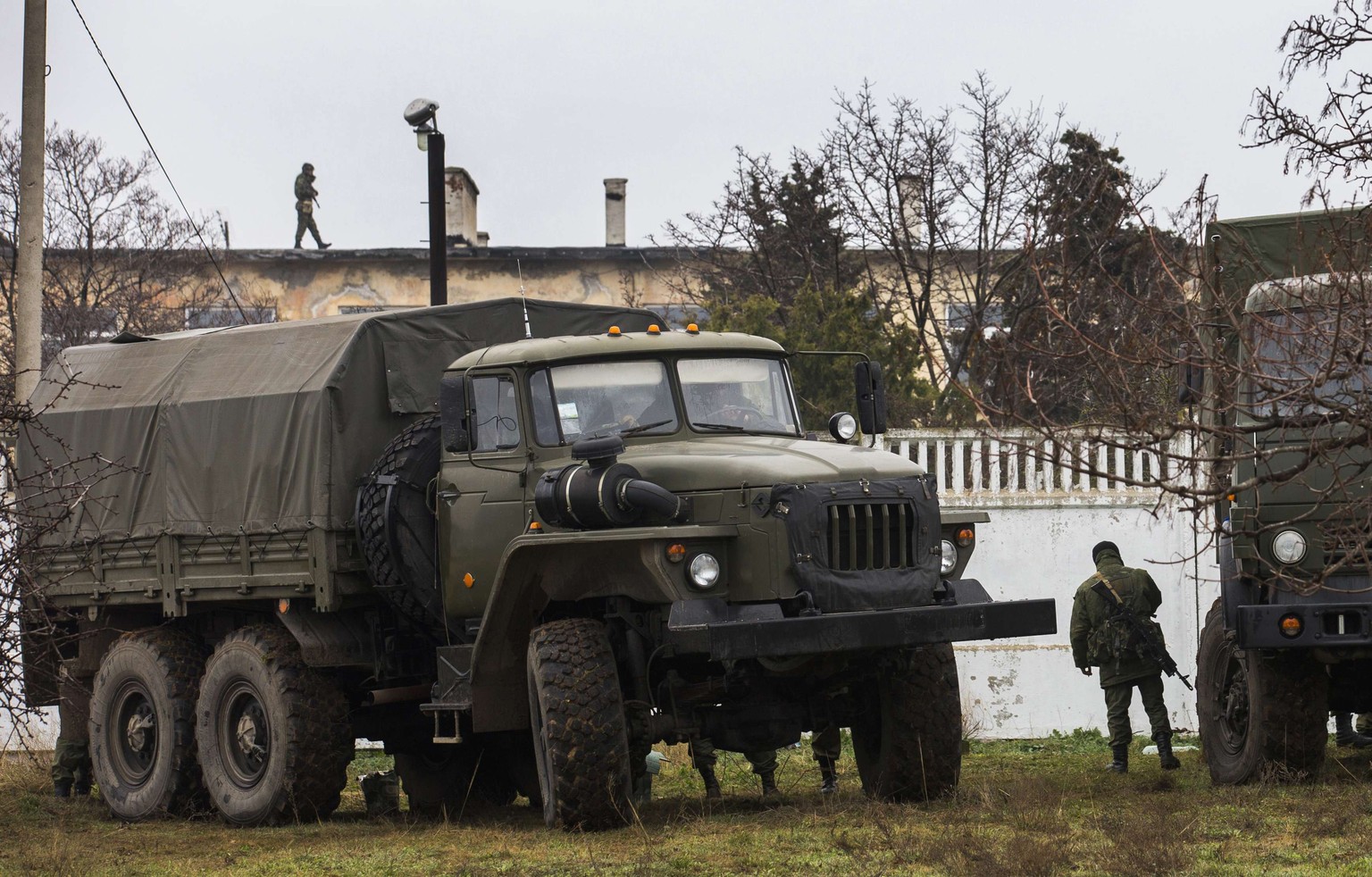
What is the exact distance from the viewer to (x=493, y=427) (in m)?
11.3

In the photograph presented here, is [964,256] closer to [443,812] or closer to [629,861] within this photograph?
[443,812]

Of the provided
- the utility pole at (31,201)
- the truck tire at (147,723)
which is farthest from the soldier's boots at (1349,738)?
the utility pole at (31,201)

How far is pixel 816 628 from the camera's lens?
962cm

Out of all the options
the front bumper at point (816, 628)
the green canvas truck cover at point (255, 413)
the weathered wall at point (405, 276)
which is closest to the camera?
the front bumper at point (816, 628)

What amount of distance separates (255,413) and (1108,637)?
6453 mm

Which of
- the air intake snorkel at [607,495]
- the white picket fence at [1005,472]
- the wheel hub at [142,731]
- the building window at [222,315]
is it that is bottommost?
the wheel hub at [142,731]

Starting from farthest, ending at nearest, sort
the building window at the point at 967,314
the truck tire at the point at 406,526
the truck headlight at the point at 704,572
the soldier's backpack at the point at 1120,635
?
the building window at the point at 967,314
the soldier's backpack at the point at 1120,635
the truck tire at the point at 406,526
the truck headlight at the point at 704,572

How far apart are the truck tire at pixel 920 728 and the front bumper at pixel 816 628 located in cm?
73

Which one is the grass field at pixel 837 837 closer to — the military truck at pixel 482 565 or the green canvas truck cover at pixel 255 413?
the military truck at pixel 482 565

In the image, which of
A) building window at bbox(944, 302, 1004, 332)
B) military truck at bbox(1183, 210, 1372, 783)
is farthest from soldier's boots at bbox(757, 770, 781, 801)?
building window at bbox(944, 302, 1004, 332)

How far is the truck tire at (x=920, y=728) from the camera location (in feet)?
36.0

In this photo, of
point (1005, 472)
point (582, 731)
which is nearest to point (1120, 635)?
point (1005, 472)

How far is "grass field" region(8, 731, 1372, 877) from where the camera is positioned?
337 inches

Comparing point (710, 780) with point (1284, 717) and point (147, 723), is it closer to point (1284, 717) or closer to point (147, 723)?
point (1284, 717)
